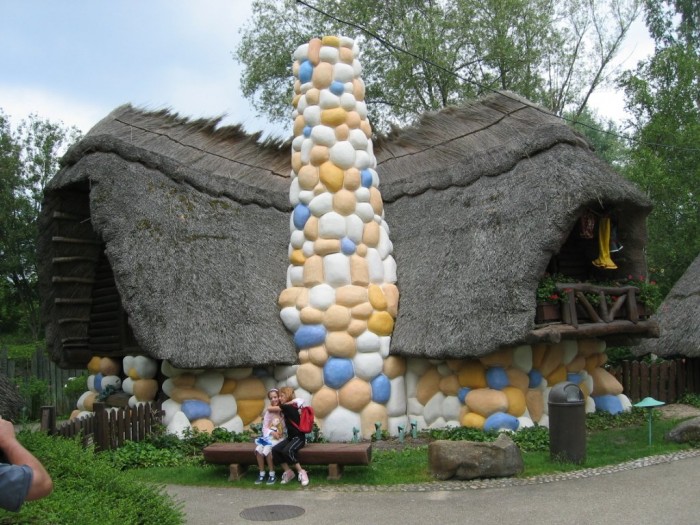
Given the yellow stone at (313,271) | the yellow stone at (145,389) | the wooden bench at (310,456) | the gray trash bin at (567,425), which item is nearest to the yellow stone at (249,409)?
the yellow stone at (145,389)

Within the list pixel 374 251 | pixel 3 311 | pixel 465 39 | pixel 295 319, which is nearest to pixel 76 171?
pixel 295 319

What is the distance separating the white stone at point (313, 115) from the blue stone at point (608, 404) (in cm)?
717

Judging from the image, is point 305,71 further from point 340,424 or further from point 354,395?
point 340,424

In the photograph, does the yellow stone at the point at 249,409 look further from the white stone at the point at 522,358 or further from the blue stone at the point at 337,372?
the white stone at the point at 522,358

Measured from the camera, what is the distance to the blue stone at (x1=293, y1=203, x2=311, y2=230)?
41.1ft

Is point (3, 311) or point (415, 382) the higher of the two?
point (3, 311)

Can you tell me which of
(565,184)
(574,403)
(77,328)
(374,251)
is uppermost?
(565,184)

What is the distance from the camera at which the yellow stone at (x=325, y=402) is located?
37.3 feet

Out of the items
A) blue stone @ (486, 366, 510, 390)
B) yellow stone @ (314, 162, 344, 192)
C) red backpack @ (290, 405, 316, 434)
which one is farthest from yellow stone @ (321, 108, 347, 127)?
red backpack @ (290, 405, 316, 434)

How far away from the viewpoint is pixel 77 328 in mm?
14016

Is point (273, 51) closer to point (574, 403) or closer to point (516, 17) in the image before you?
point (516, 17)

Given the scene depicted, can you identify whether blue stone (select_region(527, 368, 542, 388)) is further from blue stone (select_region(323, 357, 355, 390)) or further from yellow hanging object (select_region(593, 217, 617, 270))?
blue stone (select_region(323, 357, 355, 390))

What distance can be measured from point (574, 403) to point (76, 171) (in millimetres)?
8821

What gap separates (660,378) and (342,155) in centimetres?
855
